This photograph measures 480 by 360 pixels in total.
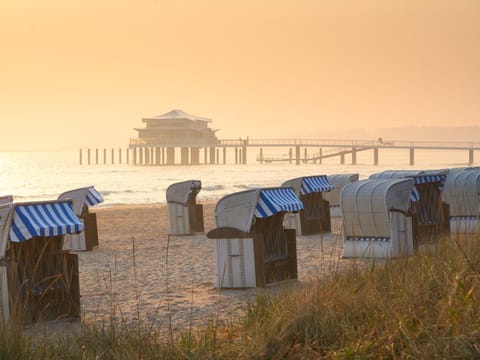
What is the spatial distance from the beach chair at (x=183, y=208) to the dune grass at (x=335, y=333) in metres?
9.73

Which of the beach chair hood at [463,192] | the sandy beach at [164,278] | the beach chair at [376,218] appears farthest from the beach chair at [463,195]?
the beach chair at [376,218]

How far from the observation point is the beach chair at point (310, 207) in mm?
14922

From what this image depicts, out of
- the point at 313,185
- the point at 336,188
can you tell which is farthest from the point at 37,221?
the point at 336,188

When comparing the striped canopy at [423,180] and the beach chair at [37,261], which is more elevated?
the striped canopy at [423,180]

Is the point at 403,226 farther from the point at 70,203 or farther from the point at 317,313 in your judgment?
the point at 317,313

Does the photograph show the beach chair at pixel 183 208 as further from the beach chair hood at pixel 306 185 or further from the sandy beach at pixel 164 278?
the beach chair hood at pixel 306 185

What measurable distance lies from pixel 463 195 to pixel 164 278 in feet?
18.1

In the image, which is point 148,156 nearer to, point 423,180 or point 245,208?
point 423,180

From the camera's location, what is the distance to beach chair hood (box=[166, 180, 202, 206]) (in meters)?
15.9

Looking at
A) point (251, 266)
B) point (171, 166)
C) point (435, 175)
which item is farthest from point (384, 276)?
point (171, 166)

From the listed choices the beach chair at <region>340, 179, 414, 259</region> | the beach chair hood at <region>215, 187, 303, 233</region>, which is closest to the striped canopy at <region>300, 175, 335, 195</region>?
the beach chair at <region>340, 179, 414, 259</region>

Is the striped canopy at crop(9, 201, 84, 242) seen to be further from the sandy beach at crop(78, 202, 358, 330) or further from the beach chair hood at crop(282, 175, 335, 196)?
the beach chair hood at crop(282, 175, 335, 196)

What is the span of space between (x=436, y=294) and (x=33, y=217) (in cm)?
340

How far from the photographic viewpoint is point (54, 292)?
7477 mm
